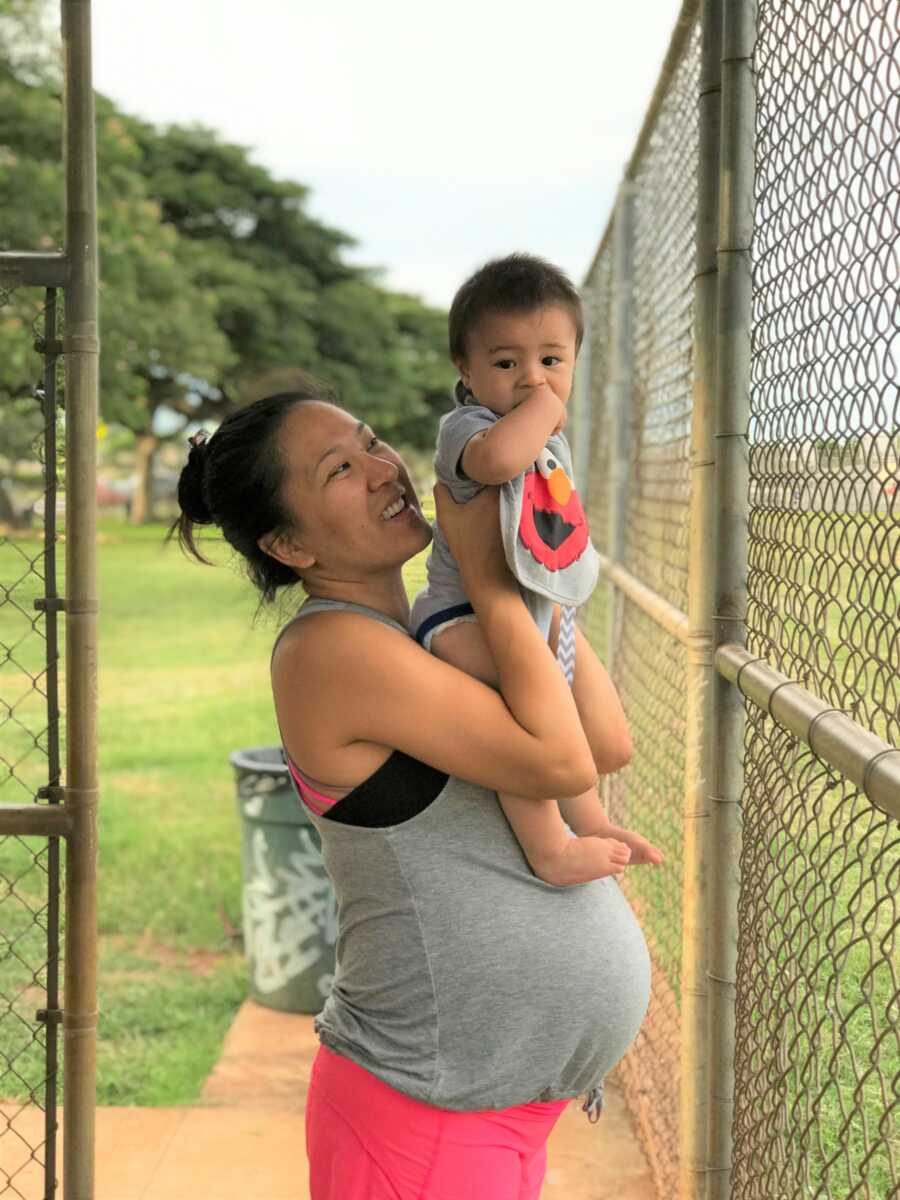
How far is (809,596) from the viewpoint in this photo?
1.98 metres

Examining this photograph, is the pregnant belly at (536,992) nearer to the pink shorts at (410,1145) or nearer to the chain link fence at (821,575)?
the pink shorts at (410,1145)

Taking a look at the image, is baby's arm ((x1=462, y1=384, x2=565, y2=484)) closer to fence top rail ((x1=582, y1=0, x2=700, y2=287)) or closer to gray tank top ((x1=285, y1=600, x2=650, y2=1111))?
gray tank top ((x1=285, y1=600, x2=650, y2=1111))

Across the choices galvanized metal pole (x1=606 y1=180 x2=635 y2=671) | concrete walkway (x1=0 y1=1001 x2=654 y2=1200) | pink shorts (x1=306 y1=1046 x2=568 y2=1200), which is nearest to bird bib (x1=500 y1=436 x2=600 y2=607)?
pink shorts (x1=306 y1=1046 x2=568 y2=1200)

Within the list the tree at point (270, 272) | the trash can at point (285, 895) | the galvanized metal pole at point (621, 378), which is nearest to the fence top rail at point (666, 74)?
the galvanized metal pole at point (621, 378)

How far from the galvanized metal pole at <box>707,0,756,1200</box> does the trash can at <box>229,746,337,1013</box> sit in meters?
2.88

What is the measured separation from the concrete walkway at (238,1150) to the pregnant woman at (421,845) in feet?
6.12

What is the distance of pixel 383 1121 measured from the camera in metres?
1.90

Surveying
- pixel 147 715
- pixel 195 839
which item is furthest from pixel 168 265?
pixel 195 839

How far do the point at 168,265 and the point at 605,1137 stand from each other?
3044cm

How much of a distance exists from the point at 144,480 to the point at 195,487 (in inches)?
1956

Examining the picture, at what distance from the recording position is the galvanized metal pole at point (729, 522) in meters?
2.30

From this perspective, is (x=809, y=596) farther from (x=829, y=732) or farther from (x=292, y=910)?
(x=292, y=910)

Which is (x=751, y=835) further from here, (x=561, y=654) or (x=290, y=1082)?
(x=290, y=1082)

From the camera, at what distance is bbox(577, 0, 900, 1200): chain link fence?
5.32 ft
